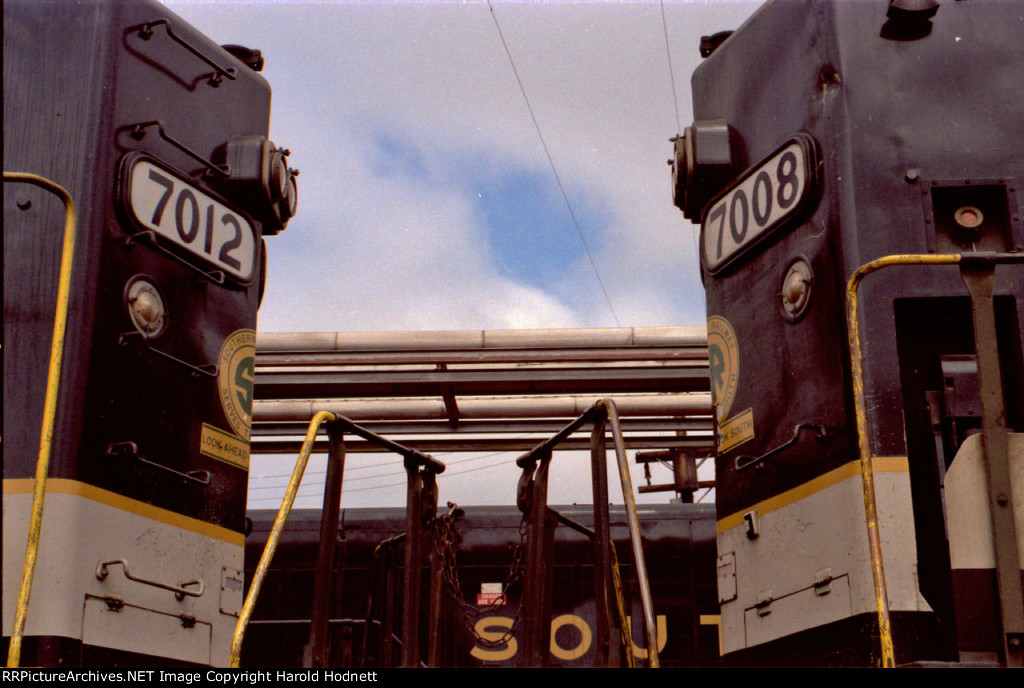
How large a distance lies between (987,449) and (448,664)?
4418mm

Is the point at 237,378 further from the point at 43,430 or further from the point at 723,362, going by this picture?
the point at 723,362

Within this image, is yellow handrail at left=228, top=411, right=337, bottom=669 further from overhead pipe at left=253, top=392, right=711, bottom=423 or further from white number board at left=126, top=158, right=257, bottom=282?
overhead pipe at left=253, top=392, right=711, bottom=423

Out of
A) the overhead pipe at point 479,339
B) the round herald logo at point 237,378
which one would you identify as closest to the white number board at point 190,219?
the round herald logo at point 237,378

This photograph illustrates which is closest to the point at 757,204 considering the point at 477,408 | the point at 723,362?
the point at 723,362

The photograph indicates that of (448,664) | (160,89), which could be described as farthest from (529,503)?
(448,664)

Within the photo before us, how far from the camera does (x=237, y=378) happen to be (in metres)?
4.43

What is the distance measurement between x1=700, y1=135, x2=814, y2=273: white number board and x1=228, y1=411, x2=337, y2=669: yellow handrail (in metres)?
1.78

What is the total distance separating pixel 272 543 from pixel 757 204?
2.24 metres

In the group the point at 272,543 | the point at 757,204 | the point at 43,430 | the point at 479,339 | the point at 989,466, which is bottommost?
the point at 272,543

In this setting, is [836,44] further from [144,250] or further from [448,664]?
[448,664]

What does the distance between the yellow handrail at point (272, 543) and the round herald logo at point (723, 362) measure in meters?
1.68

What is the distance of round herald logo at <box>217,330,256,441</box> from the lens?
4332 millimetres

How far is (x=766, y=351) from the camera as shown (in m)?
3.91

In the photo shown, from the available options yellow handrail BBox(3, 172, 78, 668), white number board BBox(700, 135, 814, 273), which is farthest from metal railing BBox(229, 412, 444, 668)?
white number board BBox(700, 135, 814, 273)
